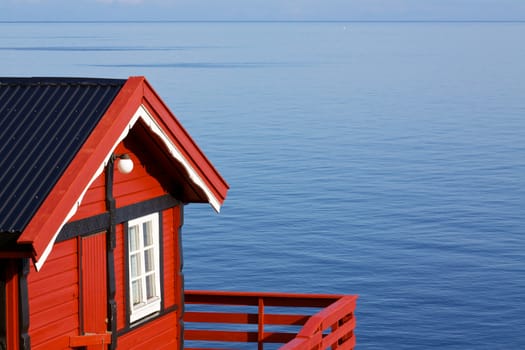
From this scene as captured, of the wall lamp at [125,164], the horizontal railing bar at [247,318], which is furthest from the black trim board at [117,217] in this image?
the horizontal railing bar at [247,318]

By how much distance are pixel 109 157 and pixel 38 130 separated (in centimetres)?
91

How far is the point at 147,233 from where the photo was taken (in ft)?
54.1

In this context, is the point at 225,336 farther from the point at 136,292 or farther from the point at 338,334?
the point at 136,292

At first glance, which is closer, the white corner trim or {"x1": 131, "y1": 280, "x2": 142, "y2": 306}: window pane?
the white corner trim

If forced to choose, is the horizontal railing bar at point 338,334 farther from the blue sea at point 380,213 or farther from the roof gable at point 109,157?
the blue sea at point 380,213

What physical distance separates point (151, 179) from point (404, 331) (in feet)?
65.8

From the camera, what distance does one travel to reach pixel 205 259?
4481cm

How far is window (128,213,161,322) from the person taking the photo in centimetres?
1605

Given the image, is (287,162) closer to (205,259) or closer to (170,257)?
(205,259)

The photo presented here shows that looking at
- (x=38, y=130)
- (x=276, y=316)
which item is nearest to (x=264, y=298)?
(x=276, y=316)

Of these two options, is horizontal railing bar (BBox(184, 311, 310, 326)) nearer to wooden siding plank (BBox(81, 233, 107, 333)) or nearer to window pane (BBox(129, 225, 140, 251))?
window pane (BBox(129, 225, 140, 251))

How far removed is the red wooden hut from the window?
1cm

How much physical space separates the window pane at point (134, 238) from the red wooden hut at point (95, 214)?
20mm

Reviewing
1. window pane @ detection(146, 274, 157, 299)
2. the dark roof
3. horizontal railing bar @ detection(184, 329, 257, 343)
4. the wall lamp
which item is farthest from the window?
horizontal railing bar @ detection(184, 329, 257, 343)
